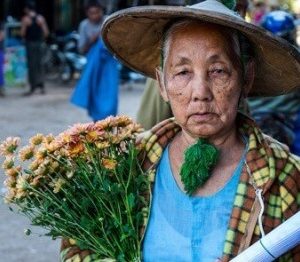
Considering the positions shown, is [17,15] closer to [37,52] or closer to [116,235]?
[37,52]

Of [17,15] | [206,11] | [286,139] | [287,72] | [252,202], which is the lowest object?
[17,15]

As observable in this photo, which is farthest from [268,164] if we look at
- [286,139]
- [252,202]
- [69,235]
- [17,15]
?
[17,15]

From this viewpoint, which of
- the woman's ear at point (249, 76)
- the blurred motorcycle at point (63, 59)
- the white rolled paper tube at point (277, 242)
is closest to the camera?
the white rolled paper tube at point (277, 242)

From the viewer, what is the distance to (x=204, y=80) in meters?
2.51

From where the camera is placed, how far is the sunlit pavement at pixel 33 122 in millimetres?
6336

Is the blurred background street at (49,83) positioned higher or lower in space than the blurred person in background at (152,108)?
lower

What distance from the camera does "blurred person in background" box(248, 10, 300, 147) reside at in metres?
5.27

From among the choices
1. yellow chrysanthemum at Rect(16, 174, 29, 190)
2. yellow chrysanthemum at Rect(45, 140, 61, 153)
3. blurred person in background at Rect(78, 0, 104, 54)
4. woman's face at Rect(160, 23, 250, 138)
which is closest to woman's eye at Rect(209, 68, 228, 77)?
woman's face at Rect(160, 23, 250, 138)

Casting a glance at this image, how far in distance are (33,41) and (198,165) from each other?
13.9m

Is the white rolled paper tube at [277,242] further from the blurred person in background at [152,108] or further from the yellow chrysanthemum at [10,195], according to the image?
the blurred person in background at [152,108]

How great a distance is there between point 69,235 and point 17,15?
726 inches

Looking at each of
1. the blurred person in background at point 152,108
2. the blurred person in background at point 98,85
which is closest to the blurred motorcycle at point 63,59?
the blurred person in background at point 98,85

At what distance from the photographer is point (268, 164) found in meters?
2.56

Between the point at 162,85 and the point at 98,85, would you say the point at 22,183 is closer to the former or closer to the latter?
the point at 162,85
